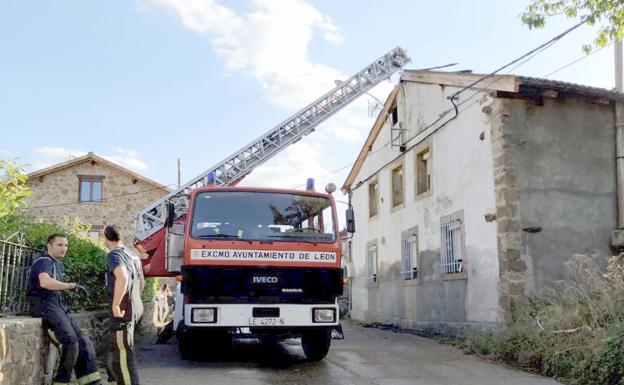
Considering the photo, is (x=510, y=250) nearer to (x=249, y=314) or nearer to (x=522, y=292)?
(x=522, y=292)

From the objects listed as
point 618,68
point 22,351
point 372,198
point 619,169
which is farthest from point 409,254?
point 22,351

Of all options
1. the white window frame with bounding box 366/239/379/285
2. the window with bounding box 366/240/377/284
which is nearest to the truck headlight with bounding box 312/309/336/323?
the white window frame with bounding box 366/239/379/285

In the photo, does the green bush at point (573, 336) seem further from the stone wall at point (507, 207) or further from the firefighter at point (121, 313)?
the firefighter at point (121, 313)

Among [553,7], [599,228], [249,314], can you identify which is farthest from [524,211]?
[249,314]

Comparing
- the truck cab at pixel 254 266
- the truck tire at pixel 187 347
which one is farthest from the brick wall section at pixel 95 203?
the truck cab at pixel 254 266

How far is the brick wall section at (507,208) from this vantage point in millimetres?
10805

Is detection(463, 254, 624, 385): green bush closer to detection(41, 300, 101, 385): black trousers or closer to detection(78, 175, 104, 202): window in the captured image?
detection(41, 300, 101, 385): black trousers

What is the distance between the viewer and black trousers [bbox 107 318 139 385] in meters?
6.00

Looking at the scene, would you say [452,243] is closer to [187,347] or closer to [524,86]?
[524,86]

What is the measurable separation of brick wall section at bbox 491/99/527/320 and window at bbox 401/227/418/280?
4.12 metres

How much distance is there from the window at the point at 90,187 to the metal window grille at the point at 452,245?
22105 millimetres

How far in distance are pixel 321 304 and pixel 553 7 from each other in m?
5.27

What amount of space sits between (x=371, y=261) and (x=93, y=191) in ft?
58.5

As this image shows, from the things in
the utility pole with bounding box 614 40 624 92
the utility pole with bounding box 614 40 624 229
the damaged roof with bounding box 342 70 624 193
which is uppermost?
the utility pole with bounding box 614 40 624 92
